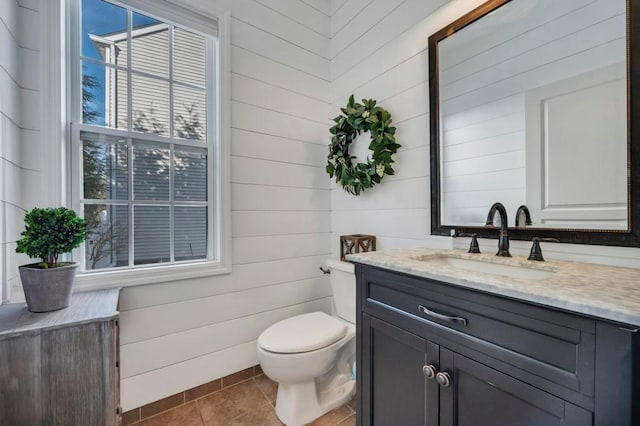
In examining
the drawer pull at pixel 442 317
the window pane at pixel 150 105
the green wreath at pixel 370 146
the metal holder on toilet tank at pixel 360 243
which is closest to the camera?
the drawer pull at pixel 442 317

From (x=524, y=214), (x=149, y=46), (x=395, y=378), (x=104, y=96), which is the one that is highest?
(x=149, y=46)

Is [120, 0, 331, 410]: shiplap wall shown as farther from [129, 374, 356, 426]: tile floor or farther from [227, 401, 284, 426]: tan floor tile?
[227, 401, 284, 426]: tan floor tile

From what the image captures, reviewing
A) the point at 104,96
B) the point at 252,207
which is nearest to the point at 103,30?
the point at 104,96

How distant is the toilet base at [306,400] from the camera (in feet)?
4.63

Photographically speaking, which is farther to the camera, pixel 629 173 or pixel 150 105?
pixel 150 105

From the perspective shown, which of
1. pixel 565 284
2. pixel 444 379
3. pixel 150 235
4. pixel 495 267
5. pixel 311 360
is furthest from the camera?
pixel 150 235

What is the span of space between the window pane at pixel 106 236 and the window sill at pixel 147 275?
8 cm

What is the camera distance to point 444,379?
2.72 feet

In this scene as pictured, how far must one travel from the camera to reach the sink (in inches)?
38.5

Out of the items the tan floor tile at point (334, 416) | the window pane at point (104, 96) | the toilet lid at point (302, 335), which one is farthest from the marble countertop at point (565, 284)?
the window pane at point (104, 96)

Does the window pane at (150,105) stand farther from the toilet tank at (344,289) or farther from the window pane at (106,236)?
the toilet tank at (344,289)

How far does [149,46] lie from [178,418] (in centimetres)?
210

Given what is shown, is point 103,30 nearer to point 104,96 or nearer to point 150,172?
point 104,96

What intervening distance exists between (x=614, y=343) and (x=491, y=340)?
24cm
